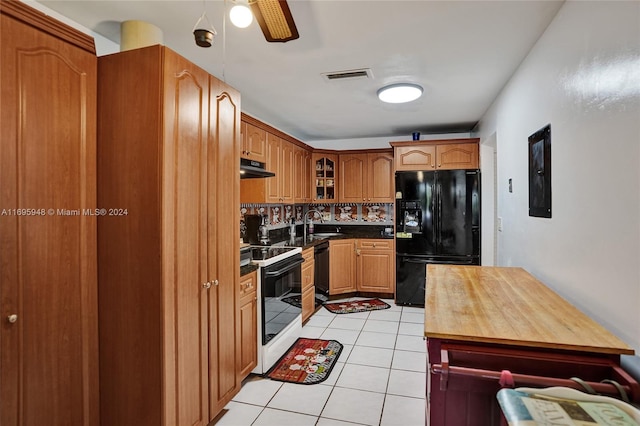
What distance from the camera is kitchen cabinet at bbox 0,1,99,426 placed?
1312 millimetres

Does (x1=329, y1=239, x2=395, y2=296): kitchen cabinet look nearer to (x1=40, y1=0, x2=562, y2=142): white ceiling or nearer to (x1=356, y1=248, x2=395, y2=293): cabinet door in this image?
(x1=356, y1=248, x2=395, y2=293): cabinet door

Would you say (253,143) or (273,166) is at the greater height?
(253,143)

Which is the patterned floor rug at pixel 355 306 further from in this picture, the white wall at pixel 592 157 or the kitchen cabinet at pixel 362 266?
the white wall at pixel 592 157

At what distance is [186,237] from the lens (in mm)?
1729

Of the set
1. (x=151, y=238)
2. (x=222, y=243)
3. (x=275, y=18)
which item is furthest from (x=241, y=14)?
(x=222, y=243)

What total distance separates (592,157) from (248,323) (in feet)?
Result: 7.30

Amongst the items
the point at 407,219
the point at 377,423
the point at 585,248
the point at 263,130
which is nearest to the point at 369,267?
the point at 407,219

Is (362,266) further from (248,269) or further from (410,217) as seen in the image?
(248,269)

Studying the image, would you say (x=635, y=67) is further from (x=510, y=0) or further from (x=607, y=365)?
(x=607, y=365)

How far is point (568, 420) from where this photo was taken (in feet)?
2.59

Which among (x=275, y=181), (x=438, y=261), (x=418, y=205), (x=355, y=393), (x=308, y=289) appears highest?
(x=275, y=181)

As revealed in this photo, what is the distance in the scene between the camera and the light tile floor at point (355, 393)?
2.10m

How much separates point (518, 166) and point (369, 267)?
8.66 ft

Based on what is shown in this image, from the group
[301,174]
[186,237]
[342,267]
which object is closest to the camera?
[186,237]
